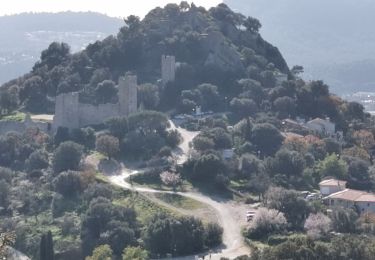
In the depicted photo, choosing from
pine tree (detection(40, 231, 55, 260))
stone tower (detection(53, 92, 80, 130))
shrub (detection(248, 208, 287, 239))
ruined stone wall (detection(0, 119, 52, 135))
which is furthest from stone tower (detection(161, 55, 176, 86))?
pine tree (detection(40, 231, 55, 260))

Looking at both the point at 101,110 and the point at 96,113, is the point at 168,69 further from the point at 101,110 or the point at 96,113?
the point at 96,113

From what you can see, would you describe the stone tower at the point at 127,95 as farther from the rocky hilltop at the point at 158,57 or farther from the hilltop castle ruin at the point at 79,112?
the rocky hilltop at the point at 158,57

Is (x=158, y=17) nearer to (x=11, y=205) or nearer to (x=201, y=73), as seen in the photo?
(x=201, y=73)

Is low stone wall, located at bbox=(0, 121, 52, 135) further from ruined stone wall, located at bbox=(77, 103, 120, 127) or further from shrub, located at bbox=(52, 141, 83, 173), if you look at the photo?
shrub, located at bbox=(52, 141, 83, 173)

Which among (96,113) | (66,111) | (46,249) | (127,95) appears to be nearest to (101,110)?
(96,113)

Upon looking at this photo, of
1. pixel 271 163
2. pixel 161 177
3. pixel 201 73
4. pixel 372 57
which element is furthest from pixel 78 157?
pixel 372 57

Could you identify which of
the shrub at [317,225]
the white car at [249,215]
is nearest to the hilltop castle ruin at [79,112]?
the white car at [249,215]
